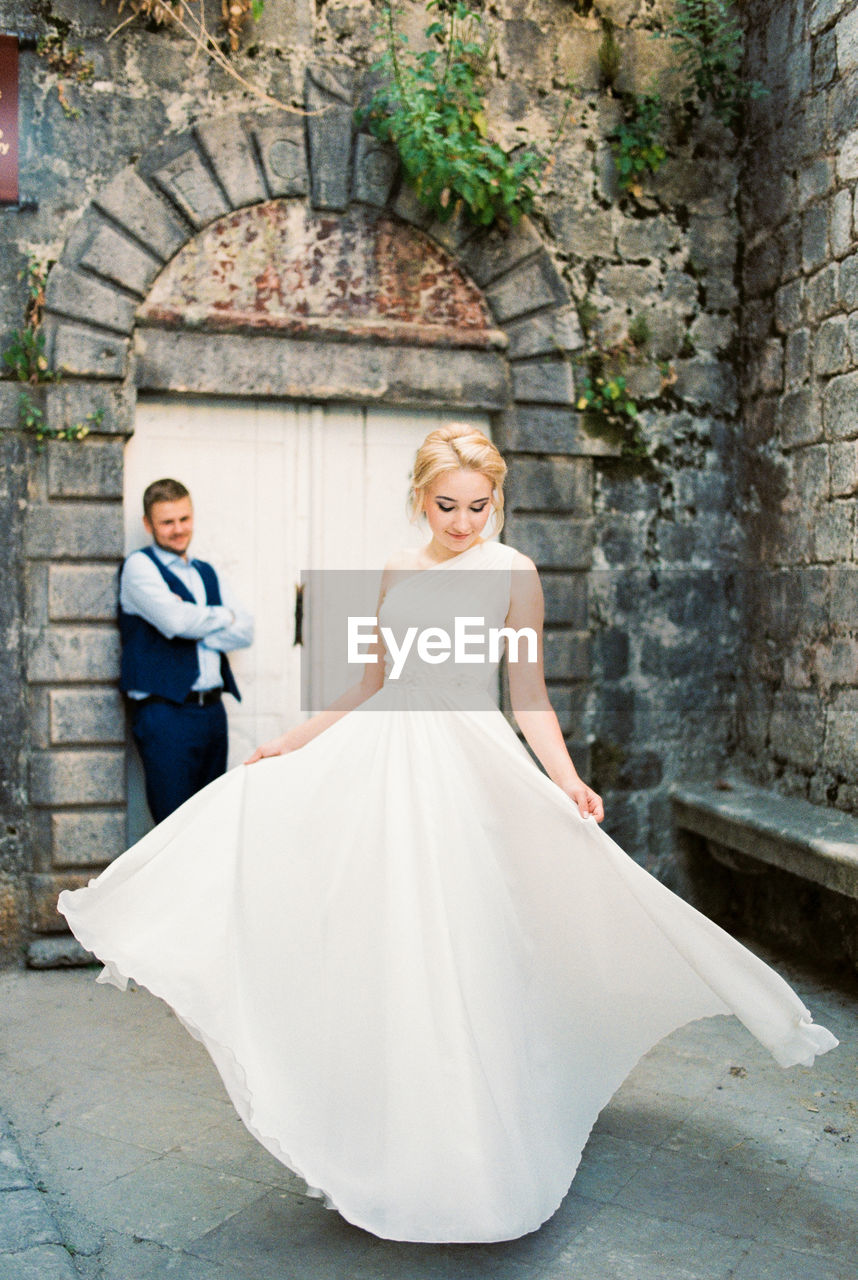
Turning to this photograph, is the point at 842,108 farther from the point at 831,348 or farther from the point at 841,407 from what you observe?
the point at 841,407

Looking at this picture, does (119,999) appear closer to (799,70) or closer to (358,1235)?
(358,1235)

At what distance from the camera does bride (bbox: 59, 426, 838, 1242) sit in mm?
2365

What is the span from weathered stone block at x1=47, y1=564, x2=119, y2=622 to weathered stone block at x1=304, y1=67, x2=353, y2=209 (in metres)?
1.76

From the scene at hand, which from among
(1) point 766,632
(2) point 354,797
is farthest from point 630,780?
(2) point 354,797

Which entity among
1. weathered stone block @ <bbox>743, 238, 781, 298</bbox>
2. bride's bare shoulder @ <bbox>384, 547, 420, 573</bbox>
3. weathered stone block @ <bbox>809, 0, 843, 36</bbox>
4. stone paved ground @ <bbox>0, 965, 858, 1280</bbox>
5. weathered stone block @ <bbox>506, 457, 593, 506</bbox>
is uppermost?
weathered stone block @ <bbox>809, 0, 843, 36</bbox>

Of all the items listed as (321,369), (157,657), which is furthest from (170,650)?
(321,369)

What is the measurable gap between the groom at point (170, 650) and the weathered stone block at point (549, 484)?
1.35m

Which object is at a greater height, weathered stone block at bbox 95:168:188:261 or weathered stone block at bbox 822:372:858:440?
weathered stone block at bbox 95:168:188:261

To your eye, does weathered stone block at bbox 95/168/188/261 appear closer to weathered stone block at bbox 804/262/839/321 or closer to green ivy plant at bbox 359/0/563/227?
green ivy plant at bbox 359/0/563/227

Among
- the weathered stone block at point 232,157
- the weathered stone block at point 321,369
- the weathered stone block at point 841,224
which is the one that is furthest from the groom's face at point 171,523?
the weathered stone block at point 841,224

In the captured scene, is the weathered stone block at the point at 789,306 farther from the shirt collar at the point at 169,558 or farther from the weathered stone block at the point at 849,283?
the shirt collar at the point at 169,558

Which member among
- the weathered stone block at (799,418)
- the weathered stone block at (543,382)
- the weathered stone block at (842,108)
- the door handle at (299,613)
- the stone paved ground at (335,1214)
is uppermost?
the weathered stone block at (842,108)

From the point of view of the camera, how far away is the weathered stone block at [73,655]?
4461 mm

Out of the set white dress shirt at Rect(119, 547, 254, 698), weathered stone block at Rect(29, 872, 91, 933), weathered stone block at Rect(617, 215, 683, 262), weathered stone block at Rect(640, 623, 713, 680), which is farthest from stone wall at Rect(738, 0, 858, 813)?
weathered stone block at Rect(29, 872, 91, 933)
